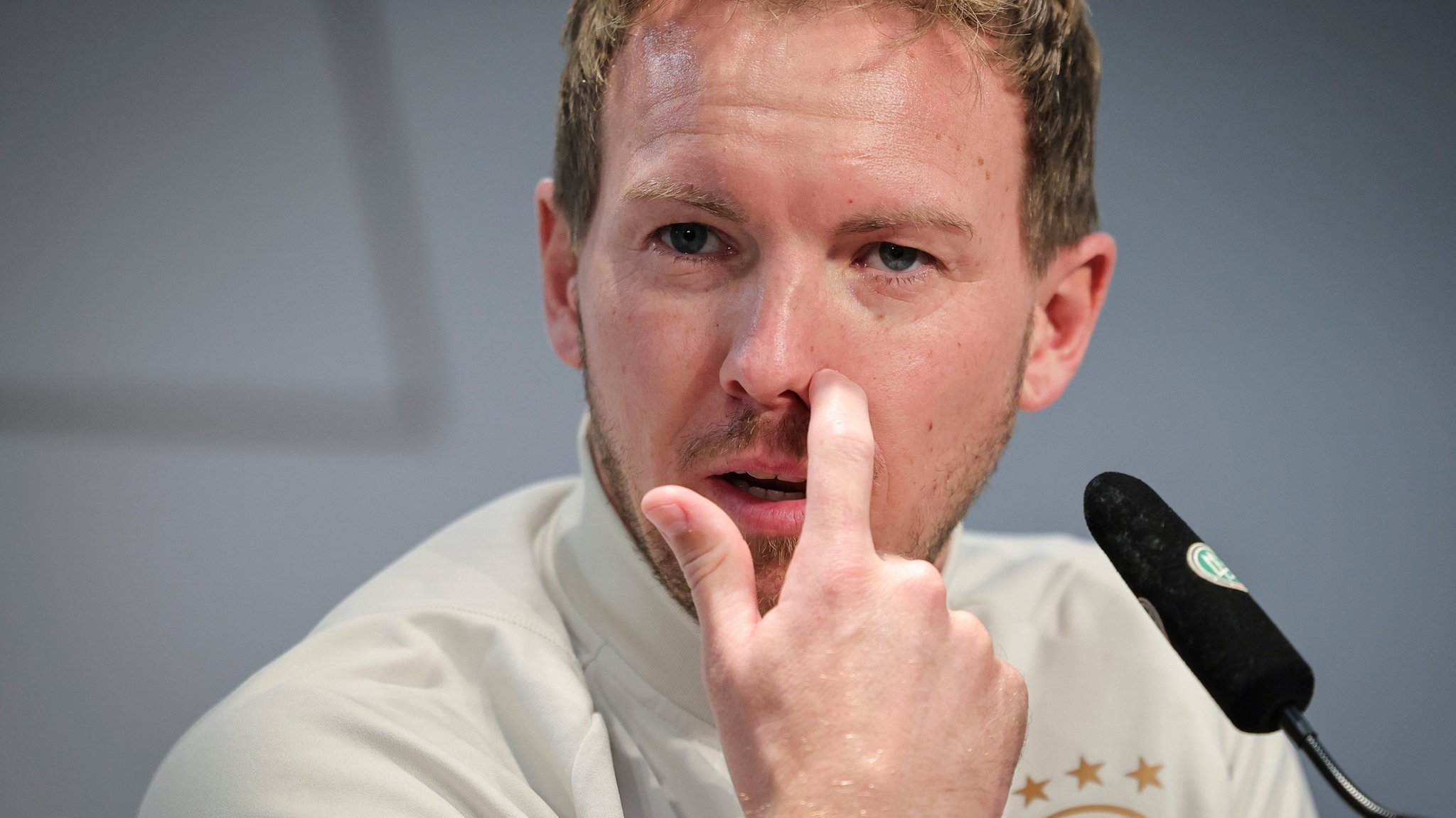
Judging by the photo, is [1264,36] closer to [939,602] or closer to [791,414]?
[791,414]

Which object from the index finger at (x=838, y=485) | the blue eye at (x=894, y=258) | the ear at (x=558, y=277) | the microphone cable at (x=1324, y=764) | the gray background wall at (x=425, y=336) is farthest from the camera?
the gray background wall at (x=425, y=336)

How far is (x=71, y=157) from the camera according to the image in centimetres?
144

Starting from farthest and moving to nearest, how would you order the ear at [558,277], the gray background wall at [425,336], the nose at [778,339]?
the gray background wall at [425,336] < the ear at [558,277] < the nose at [778,339]

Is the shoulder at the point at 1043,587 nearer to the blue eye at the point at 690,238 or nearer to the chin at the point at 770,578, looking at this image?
the chin at the point at 770,578

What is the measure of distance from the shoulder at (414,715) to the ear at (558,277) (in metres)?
0.23

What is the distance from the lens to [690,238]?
3.40 feet

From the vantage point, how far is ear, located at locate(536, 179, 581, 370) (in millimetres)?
1223

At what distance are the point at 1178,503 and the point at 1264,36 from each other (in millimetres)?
713

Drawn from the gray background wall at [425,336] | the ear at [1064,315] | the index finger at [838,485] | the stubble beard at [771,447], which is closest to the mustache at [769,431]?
the stubble beard at [771,447]

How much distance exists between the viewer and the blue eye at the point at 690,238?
1.03 metres

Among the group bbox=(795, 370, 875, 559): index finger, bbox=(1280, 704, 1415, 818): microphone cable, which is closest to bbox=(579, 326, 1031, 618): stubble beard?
bbox=(795, 370, 875, 559): index finger

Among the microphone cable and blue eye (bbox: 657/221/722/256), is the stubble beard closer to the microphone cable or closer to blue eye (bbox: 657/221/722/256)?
blue eye (bbox: 657/221/722/256)

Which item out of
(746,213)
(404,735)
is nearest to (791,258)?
(746,213)

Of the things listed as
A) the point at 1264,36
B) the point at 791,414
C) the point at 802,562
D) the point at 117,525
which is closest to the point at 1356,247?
the point at 1264,36
